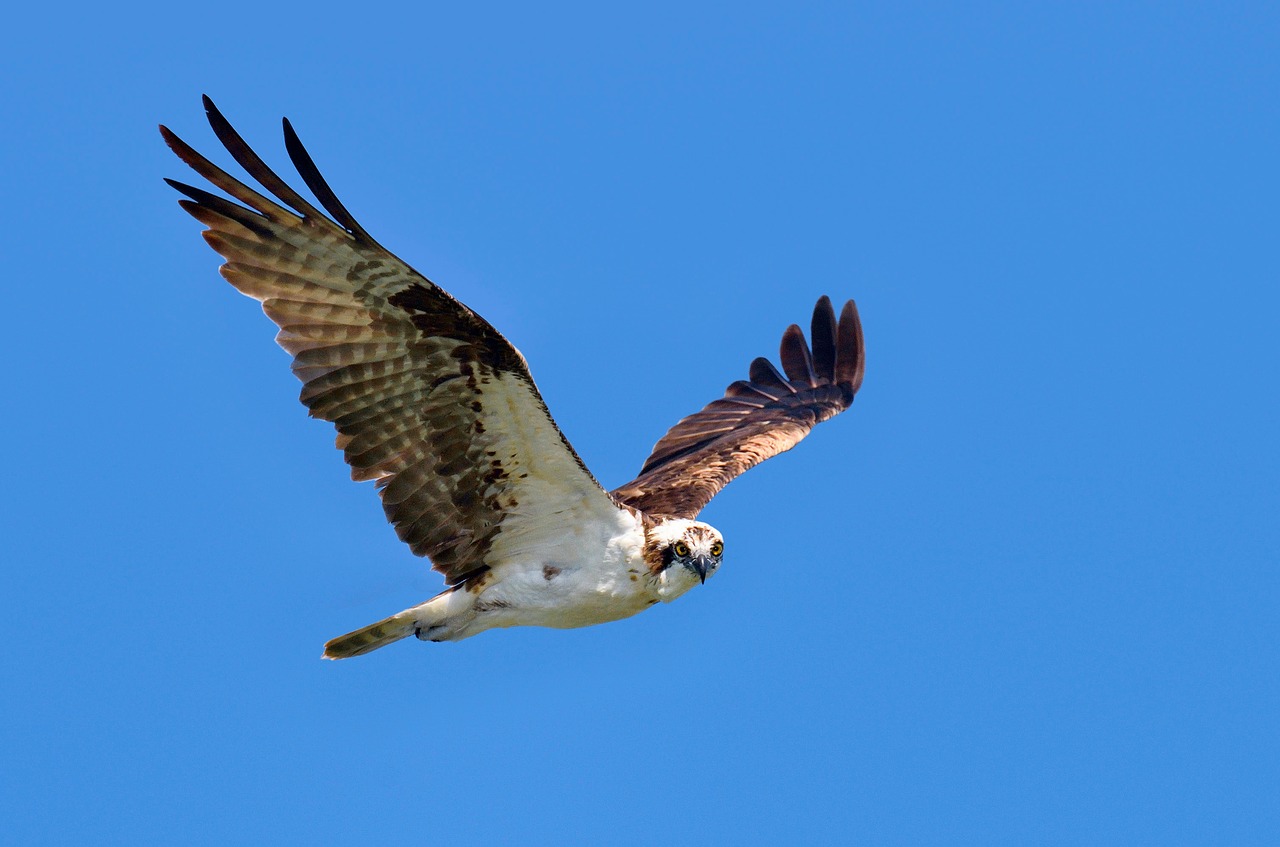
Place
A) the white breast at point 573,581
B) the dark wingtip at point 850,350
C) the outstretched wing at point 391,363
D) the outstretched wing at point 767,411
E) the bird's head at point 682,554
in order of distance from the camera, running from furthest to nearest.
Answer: the dark wingtip at point 850,350, the outstretched wing at point 767,411, the white breast at point 573,581, the bird's head at point 682,554, the outstretched wing at point 391,363

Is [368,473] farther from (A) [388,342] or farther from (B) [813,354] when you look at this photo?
(B) [813,354]

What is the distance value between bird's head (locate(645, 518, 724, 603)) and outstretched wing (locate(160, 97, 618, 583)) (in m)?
0.37

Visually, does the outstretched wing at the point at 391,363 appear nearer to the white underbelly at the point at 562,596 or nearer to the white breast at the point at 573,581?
the white breast at the point at 573,581

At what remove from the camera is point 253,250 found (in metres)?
9.06

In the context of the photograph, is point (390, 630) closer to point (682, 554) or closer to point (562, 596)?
point (562, 596)

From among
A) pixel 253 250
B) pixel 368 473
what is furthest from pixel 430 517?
pixel 253 250

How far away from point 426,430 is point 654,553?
1551mm

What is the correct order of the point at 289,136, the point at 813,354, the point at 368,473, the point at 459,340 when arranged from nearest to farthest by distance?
1. the point at 289,136
2. the point at 459,340
3. the point at 368,473
4. the point at 813,354

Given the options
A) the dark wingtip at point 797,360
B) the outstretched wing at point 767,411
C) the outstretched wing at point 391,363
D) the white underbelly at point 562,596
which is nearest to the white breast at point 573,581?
the white underbelly at point 562,596

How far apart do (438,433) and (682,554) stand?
1.62 meters

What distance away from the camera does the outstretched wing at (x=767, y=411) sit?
491 inches

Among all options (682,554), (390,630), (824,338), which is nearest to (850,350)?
(824,338)

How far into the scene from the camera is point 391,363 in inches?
364

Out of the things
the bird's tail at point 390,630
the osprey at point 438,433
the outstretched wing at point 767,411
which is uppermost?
the outstretched wing at point 767,411
